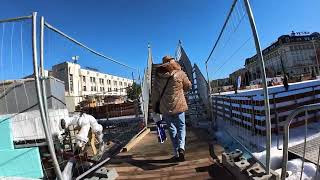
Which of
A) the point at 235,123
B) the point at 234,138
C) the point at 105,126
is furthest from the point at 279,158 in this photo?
the point at 105,126

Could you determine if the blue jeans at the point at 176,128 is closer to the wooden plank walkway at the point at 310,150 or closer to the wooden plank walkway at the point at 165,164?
the wooden plank walkway at the point at 165,164

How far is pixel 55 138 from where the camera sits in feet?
21.0

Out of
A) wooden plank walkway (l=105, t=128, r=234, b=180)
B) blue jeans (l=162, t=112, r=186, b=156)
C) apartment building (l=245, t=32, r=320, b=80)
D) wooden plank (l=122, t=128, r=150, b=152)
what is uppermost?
apartment building (l=245, t=32, r=320, b=80)

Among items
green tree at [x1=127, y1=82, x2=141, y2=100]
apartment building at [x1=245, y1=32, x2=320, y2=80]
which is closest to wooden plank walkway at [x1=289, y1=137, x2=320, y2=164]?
apartment building at [x1=245, y1=32, x2=320, y2=80]

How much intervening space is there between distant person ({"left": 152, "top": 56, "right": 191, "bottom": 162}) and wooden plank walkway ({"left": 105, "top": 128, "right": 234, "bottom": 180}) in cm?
36

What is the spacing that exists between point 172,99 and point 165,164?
110 centimetres

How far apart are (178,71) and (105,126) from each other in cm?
598

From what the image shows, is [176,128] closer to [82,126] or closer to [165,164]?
[165,164]

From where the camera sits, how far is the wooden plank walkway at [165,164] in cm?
453

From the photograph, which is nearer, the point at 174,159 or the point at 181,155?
the point at 181,155

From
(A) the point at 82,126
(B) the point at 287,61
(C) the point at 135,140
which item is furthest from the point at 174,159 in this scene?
(B) the point at 287,61

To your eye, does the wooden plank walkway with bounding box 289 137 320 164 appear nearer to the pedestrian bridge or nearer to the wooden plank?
the pedestrian bridge

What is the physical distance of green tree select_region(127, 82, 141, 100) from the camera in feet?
38.2

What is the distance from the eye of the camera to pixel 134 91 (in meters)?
13.1
